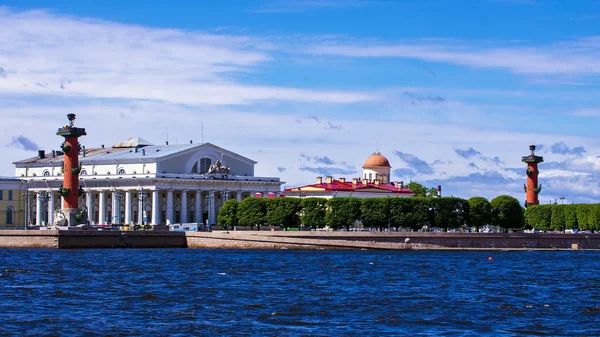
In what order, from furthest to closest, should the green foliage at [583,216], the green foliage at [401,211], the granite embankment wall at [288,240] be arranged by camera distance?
1. the green foliage at [583,216]
2. the green foliage at [401,211]
3. the granite embankment wall at [288,240]

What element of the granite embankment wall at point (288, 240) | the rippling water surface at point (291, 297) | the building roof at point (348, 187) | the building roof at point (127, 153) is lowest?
the rippling water surface at point (291, 297)

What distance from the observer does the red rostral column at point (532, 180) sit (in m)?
99.8

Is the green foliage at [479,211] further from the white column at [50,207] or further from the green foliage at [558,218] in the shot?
the white column at [50,207]

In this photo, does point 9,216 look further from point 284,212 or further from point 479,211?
point 479,211

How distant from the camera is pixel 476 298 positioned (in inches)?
1565

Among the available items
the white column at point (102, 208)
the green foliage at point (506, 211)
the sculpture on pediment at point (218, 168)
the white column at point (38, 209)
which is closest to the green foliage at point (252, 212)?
the sculpture on pediment at point (218, 168)

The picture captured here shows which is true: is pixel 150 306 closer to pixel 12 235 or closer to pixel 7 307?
pixel 7 307

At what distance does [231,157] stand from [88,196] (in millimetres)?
12867

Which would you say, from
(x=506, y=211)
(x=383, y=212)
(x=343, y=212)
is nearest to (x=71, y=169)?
(x=343, y=212)

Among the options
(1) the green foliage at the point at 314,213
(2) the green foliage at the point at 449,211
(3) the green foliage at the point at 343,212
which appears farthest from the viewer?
(1) the green foliage at the point at 314,213

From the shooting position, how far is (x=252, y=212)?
296 feet

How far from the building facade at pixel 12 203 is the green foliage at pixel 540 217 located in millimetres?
42796

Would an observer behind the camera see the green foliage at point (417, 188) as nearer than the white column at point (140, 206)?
No

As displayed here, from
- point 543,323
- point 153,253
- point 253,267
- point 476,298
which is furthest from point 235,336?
point 153,253
